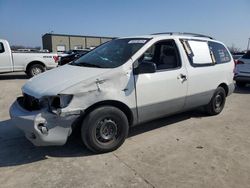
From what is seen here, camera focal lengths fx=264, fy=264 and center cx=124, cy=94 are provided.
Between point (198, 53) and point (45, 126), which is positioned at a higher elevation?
point (198, 53)

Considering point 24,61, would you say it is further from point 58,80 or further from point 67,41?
point 67,41

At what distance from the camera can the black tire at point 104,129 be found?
3.77 m

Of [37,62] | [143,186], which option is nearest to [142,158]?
[143,186]

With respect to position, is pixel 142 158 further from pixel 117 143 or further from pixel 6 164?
pixel 6 164

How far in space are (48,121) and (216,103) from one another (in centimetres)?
400

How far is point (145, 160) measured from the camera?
379cm

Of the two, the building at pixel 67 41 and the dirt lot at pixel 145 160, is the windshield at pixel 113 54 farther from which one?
the building at pixel 67 41

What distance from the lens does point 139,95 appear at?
4211mm

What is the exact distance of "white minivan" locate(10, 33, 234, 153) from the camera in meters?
3.58

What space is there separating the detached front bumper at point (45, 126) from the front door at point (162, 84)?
122 centimetres

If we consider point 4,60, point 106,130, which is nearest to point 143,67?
point 106,130

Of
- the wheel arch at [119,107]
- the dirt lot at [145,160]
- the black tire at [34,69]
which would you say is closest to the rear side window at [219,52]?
the dirt lot at [145,160]

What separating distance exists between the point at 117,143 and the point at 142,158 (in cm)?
48

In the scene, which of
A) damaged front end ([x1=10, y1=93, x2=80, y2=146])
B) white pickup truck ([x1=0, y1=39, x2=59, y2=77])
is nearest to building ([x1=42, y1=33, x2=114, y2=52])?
white pickup truck ([x1=0, y1=39, x2=59, y2=77])
